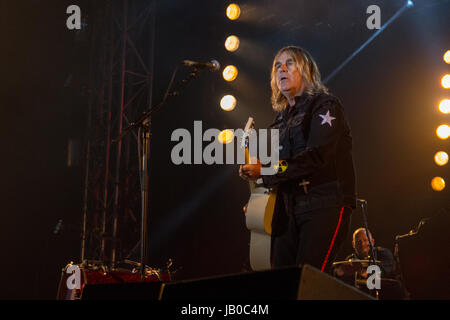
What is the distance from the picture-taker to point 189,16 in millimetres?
7281

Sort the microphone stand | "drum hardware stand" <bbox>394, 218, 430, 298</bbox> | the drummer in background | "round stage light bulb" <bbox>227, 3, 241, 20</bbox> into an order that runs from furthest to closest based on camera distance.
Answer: "round stage light bulb" <bbox>227, 3, 241, 20</bbox>, "drum hardware stand" <bbox>394, 218, 430, 298</bbox>, the drummer in background, the microphone stand

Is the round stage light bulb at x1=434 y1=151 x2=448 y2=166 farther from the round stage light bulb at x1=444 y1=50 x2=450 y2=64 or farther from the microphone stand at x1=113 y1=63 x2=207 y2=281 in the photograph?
the microphone stand at x1=113 y1=63 x2=207 y2=281

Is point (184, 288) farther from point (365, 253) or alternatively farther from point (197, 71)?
point (365, 253)

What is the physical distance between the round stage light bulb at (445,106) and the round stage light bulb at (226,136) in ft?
9.38

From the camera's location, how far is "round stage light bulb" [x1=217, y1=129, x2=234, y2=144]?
6817mm

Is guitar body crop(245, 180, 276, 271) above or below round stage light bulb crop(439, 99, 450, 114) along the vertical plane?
below

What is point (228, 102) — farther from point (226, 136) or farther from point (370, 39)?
point (370, 39)

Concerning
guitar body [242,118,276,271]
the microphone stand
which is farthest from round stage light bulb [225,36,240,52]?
guitar body [242,118,276,271]

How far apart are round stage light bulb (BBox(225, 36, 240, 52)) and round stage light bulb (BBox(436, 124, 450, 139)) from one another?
A: 3.13 metres

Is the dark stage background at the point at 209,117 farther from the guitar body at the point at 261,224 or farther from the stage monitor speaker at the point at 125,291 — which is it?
the stage monitor speaker at the point at 125,291

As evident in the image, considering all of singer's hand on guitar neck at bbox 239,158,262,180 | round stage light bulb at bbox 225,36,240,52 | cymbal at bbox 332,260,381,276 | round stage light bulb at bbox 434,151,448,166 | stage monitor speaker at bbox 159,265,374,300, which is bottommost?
cymbal at bbox 332,260,381,276

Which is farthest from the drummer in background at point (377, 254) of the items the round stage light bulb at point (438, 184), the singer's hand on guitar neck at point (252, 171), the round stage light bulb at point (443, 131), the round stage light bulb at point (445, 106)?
the singer's hand on guitar neck at point (252, 171)

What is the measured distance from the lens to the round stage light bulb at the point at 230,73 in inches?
281

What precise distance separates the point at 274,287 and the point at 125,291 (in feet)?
2.87
